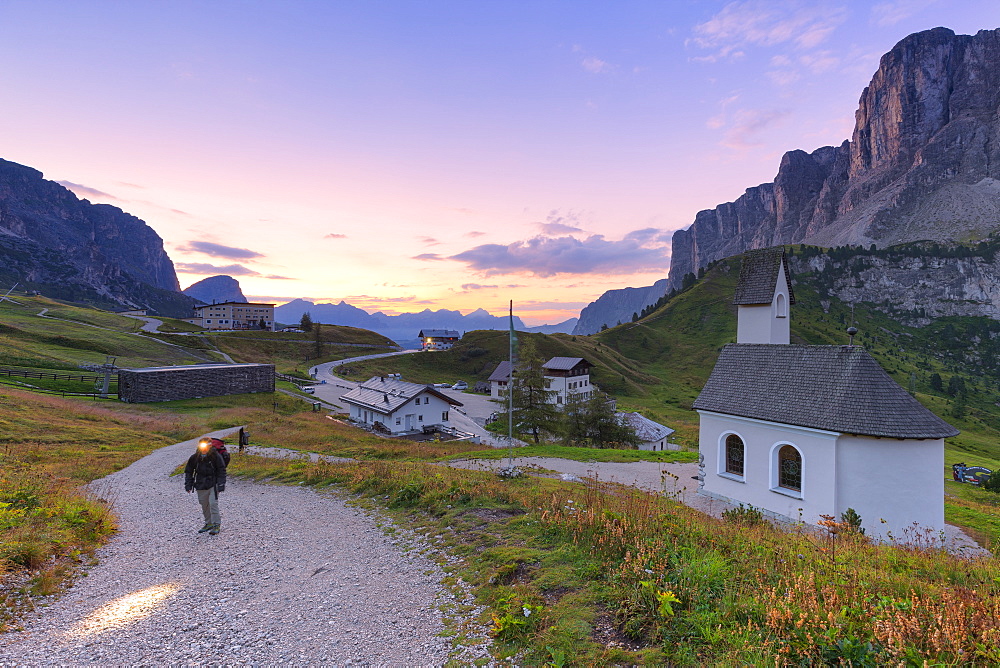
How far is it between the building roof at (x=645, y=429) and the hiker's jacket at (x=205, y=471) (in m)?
38.2

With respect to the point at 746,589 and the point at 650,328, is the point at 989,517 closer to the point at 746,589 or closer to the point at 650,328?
the point at 746,589

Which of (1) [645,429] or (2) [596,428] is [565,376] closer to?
(1) [645,429]

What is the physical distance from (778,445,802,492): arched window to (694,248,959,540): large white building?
4 centimetres

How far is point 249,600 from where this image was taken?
7672 millimetres

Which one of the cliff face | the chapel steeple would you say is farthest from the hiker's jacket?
the cliff face

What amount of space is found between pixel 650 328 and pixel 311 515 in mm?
159710

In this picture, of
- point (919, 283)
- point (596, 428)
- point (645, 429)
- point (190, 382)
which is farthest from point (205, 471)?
point (919, 283)

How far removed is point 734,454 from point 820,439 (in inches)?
166

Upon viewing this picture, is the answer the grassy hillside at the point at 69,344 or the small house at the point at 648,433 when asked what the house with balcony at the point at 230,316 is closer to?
the grassy hillside at the point at 69,344

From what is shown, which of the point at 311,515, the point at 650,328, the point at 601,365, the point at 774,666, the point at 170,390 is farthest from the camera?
the point at 650,328

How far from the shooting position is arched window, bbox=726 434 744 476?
2094cm

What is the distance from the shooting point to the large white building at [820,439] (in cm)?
1689

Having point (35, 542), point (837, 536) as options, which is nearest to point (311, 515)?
point (35, 542)

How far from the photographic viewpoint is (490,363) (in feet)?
363
